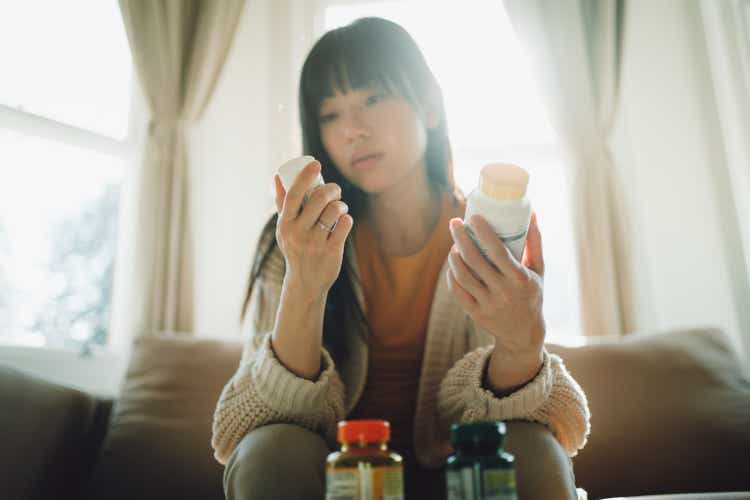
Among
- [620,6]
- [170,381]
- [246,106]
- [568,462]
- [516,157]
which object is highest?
[620,6]

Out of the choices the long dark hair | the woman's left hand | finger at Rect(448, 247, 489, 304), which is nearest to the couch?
the long dark hair


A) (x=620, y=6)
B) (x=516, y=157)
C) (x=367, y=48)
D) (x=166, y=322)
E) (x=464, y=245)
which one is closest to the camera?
(x=464, y=245)

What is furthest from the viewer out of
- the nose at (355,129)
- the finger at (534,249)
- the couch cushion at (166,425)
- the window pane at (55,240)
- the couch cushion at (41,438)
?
the window pane at (55,240)

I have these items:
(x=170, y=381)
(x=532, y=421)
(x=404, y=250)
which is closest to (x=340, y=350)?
(x=404, y=250)

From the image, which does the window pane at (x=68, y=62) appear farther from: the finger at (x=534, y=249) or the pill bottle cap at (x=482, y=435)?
the pill bottle cap at (x=482, y=435)

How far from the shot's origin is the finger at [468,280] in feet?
2.28

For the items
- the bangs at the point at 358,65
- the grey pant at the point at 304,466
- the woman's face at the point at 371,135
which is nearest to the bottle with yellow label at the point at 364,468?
the grey pant at the point at 304,466

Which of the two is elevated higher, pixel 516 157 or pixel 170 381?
pixel 516 157

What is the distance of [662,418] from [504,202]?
899mm

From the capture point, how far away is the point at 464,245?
654 mm

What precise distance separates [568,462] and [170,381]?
991 millimetres

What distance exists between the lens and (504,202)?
1.95 feet

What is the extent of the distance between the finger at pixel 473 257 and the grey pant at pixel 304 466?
0.59 ft

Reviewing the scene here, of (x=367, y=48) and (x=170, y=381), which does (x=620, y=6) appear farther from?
(x=170, y=381)
